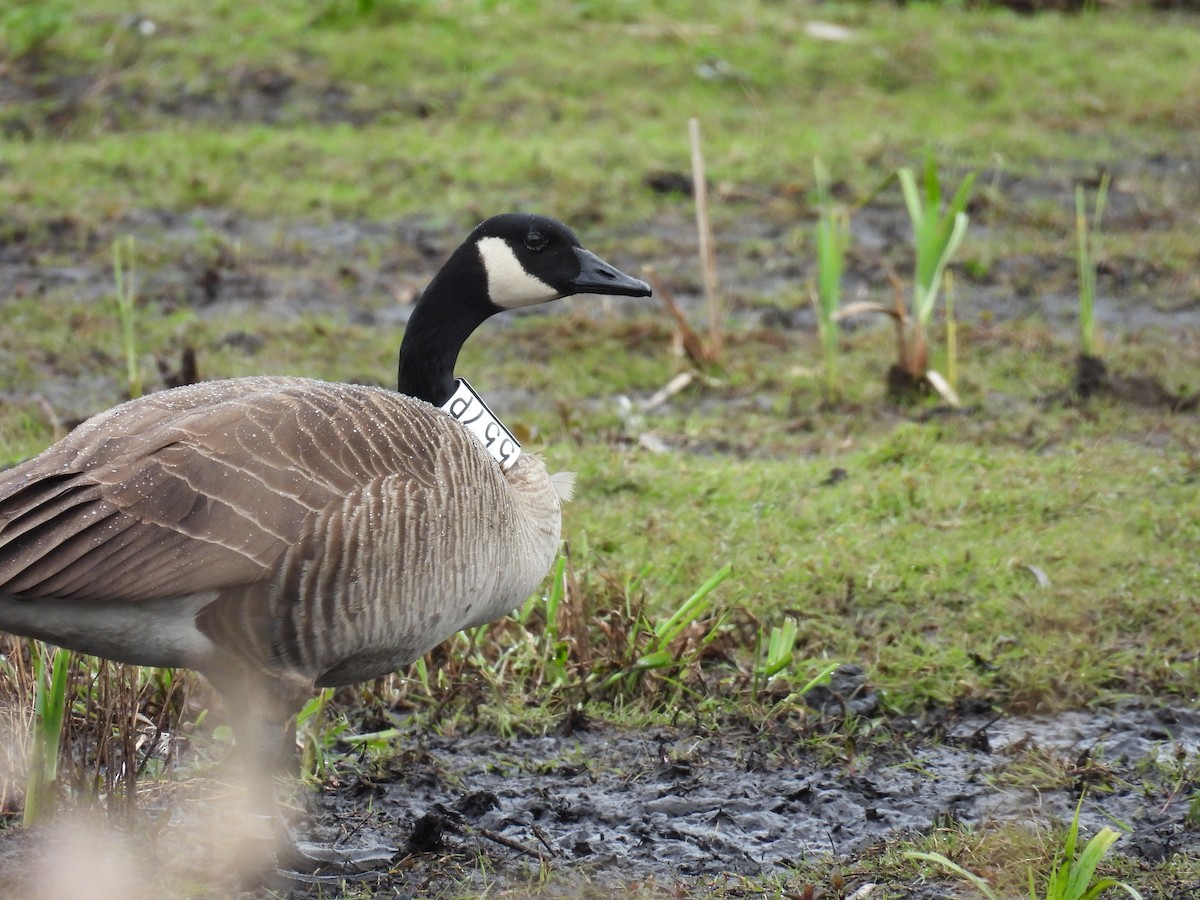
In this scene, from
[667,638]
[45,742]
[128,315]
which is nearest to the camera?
[45,742]

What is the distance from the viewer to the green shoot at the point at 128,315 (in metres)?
6.55

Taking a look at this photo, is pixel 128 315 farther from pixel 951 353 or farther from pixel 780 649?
pixel 951 353

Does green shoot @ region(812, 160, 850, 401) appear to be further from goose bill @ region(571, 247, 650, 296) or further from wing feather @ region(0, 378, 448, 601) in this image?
wing feather @ region(0, 378, 448, 601)

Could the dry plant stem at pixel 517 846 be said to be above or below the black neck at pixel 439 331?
below

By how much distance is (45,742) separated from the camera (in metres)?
3.85

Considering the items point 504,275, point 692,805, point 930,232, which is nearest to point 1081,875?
point 692,805

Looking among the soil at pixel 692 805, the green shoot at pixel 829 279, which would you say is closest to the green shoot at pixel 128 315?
the soil at pixel 692 805

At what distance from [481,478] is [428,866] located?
100 centimetres

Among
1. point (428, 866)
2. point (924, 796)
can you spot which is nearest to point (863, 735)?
point (924, 796)

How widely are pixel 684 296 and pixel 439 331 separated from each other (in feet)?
13.8

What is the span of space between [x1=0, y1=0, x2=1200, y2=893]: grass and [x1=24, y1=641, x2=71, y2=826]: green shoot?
0.18 metres

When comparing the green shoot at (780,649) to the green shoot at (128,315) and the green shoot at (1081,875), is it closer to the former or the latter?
the green shoot at (1081,875)

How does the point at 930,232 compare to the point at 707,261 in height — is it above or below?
above

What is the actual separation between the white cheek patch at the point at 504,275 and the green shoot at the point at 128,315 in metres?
2.22
